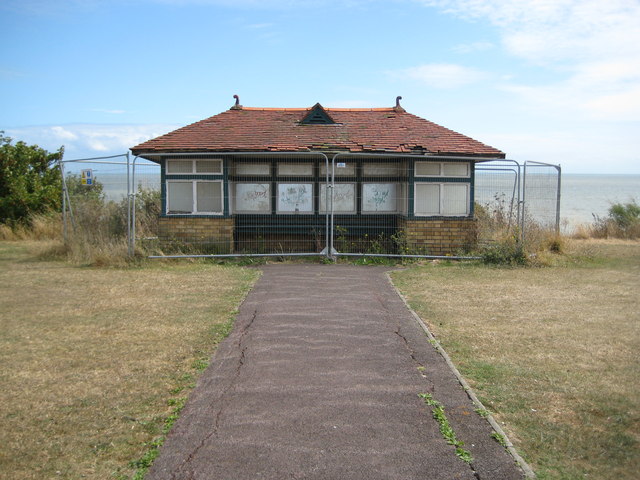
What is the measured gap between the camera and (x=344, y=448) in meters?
4.46

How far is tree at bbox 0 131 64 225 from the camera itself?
2180cm

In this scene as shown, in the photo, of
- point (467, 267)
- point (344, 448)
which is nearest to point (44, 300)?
point (344, 448)

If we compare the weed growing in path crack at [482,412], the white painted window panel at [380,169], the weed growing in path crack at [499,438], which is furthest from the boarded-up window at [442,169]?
the weed growing in path crack at [499,438]

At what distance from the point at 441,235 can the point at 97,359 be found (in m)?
10.2

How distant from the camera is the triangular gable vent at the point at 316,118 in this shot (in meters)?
16.9

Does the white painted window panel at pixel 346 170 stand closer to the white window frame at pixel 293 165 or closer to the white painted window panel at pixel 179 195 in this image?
the white window frame at pixel 293 165

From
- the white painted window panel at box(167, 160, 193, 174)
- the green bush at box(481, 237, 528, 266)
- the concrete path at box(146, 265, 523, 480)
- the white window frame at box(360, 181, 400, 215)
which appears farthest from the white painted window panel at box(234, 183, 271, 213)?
the concrete path at box(146, 265, 523, 480)

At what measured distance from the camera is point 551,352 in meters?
7.00

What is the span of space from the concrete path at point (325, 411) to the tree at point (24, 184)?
54.4ft

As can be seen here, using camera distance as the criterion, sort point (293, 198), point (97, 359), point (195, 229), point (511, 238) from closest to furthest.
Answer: point (97, 359), point (511, 238), point (195, 229), point (293, 198)

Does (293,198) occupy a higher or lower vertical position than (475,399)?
higher

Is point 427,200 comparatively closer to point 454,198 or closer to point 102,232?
point 454,198

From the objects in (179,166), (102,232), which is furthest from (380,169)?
(102,232)

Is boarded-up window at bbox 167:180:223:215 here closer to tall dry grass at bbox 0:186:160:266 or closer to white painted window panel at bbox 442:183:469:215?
tall dry grass at bbox 0:186:160:266
